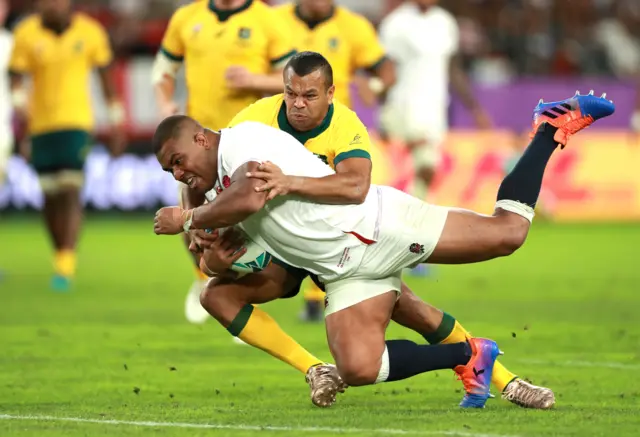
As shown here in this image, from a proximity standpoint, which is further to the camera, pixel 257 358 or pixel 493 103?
pixel 493 103

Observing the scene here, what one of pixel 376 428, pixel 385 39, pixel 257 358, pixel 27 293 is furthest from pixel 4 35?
pixel 376 428

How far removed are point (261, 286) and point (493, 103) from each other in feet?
47.2

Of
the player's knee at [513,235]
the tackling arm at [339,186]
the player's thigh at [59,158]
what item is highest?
the tackling arm at [339,186]

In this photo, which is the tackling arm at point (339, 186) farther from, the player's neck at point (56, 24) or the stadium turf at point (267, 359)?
the player's neck at point (56, 24)

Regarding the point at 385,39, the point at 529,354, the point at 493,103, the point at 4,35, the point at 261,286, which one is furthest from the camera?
the point at 493,103

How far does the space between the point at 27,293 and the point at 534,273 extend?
5.45 m

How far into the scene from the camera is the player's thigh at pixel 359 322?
675 centimetres

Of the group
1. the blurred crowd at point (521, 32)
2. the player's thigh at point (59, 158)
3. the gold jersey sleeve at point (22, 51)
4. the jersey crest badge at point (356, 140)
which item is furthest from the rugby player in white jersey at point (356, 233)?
Answer: the blurred crowd at point (521, 32)

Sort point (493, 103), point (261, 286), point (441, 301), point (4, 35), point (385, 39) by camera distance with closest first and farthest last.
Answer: point (261, 286) < point (441, 301) < point (4, 35) < point (385, 39) < point (493, 103)

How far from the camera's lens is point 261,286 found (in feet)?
24.5

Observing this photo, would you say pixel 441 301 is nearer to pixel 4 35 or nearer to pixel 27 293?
pixel 27 293

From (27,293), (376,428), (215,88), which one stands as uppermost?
(215,88)

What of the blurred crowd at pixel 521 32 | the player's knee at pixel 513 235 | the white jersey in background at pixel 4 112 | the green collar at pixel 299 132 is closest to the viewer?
the player's knee at pixel 513 235

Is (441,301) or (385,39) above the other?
(385,39)
